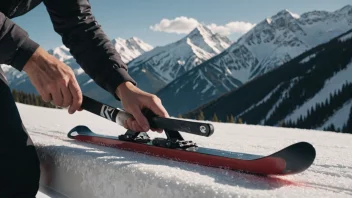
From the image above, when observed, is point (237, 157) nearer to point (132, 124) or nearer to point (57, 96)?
point (132, 124)

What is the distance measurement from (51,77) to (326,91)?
5673 inches

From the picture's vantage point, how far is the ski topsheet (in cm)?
141

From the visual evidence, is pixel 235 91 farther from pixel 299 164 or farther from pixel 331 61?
pixel 299 164

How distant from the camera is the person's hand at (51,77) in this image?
180 cm

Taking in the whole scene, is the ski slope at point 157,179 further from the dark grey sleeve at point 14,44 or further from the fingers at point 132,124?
the dark grey sleeve at point 14,44

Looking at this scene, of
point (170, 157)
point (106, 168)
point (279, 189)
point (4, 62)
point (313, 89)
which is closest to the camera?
point (279, 189)

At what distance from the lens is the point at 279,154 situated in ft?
4.77

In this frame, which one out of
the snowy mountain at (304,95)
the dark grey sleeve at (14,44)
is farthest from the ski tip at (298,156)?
the snowy mountain at (304,95)

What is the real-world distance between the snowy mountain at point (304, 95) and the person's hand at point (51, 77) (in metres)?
109

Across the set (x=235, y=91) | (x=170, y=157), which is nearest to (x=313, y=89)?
(x=235, y=91)

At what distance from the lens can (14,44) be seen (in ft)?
5.64

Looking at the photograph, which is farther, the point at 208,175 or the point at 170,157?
the point at 170,157

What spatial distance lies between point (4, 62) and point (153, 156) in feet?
3.04

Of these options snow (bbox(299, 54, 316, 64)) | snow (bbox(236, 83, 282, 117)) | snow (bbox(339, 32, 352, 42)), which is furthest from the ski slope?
snow (bbox(339, 32, 352, 42))
